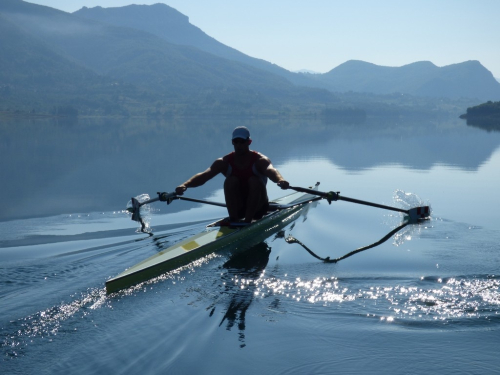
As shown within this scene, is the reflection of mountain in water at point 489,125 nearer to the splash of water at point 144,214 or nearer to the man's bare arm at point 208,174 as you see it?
the splash of water at point 144,214

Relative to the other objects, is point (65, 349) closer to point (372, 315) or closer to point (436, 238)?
point (372, 315)

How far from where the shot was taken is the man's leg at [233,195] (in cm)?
1130

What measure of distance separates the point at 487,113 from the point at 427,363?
12879 centimetres

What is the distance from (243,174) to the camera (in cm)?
1149

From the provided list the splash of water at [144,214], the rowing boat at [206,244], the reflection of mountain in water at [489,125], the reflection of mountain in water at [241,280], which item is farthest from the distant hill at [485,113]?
the reflection of mountain in water at [241,280]

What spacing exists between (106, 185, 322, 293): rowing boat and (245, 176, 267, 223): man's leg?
0.24 metres

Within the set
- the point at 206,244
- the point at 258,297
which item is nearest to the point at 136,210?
the point at 206,244

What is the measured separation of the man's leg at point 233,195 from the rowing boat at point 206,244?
0.32m

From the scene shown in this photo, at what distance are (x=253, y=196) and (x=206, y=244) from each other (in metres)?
1.88

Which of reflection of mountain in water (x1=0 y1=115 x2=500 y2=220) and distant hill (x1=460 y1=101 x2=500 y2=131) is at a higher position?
distant hill (x1=460 y1=101 x2=500 y2=131)

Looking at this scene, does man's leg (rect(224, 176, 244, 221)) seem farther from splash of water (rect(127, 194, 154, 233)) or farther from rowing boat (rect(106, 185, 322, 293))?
splash of water (rect(127, 194, 154, 233))

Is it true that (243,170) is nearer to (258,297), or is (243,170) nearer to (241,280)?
(241,280)

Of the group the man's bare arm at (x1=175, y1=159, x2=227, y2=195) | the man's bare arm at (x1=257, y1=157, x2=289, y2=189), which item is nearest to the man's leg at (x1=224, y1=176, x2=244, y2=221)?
the man's bare arm at (x1=175, y1=159, x2=227, y2=195)

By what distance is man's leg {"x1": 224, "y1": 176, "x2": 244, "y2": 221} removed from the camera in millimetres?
11305
